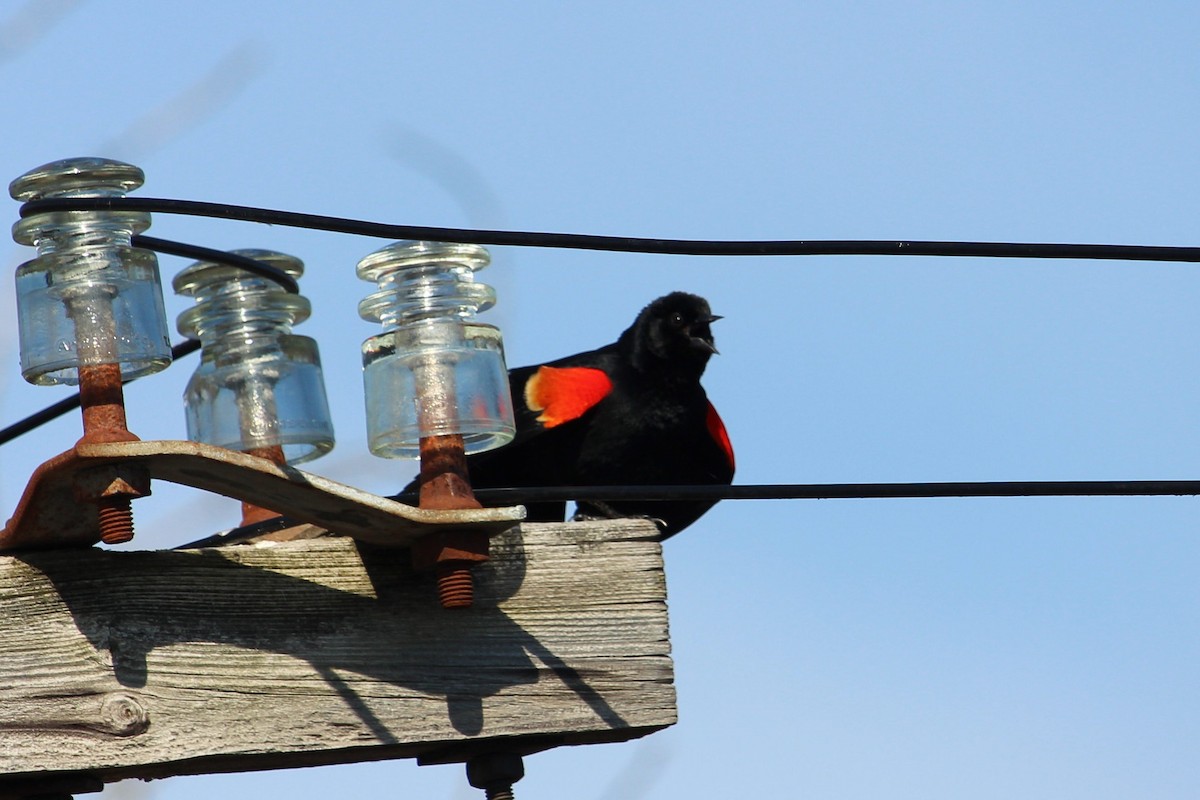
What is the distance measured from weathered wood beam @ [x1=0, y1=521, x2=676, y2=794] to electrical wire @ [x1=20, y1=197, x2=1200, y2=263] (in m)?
0.53

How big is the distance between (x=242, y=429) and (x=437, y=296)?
43.6 inches

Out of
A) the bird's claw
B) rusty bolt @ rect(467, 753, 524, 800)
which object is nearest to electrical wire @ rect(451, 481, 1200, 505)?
rusty bolt @ rect(467, 753, 524, 800)

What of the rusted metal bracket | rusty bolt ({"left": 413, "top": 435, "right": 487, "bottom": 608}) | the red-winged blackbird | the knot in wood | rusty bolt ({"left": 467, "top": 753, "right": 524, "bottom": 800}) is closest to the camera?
the rusted metal bracket

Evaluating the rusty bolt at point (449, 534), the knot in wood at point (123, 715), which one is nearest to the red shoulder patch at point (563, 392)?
the rusty bolt at point (449, 534)

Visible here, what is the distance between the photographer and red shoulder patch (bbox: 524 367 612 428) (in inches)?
208

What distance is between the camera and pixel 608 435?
5.44 metres

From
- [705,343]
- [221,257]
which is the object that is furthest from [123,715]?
[705,343]

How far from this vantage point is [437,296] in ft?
9.54

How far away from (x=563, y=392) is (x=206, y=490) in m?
2.87

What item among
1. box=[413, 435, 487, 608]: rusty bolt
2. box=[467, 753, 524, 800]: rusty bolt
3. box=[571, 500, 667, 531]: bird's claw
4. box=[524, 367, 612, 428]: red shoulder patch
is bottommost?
box=[467, 753, 524, 800]: rusty bolt

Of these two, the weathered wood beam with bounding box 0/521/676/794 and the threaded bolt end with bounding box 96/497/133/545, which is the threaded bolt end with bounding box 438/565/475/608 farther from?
the threaded bolt end with bounding box 96/497/133/545

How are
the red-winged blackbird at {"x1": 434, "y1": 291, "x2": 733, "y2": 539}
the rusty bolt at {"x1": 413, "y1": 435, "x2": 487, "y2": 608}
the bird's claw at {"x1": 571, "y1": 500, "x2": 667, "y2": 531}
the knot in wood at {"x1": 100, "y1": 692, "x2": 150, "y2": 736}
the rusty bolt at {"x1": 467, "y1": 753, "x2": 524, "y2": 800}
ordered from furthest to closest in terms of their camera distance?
the red-winged blackbird at {"x1": 434, "y1": 291, "x2": 733, "y2": 539}, the bird's claw at {"x1": 571, "y1": 500, "x2": 667, "y2": 531}, the rusty bolt at {"x1": 467, "y1": 753, "x2": 524, "y2": 800}, the rusty bolt at {"x1": 413, "y1": 435, "x2": 487, "y2": 608}, the knot in wood at {"x1": 100, "y1": 692, "x2": 150, "y2": 736}

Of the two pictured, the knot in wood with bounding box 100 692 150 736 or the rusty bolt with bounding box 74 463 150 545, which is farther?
the knot in wood with bounding box 100 692 150 736

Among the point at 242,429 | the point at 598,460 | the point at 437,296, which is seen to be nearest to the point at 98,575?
the point at 437,296
